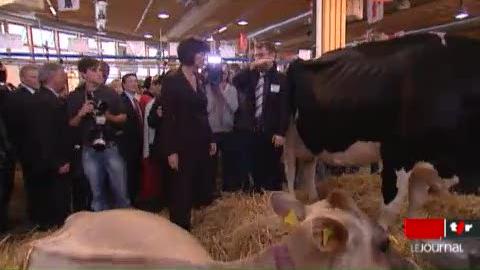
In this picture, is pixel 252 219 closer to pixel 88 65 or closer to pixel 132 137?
pixel 132 137

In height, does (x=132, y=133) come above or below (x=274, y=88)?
below

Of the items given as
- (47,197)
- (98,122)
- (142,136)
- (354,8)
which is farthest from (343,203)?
(354,8)

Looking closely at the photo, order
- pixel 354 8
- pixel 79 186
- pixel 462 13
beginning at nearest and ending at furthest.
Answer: pixel 79 186 → pixel 354 8 → pixel 462 13

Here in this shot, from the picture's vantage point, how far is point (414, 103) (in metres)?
3.41

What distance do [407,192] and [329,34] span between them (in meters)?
2.33

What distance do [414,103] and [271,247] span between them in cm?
192

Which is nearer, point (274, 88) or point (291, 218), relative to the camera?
point (291, 218)

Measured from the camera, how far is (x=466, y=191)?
142 inches

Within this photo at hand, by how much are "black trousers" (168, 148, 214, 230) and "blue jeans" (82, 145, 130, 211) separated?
604mm

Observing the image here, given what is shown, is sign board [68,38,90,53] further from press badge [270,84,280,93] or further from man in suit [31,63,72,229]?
press badge [270,84,280,93]

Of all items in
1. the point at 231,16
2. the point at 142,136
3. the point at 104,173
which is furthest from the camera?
the point at 231,16

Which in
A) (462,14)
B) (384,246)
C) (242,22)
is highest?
(242,22)

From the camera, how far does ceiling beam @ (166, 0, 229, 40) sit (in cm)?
1016

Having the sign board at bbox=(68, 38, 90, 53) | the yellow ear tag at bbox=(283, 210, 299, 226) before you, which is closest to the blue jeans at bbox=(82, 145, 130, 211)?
the yellow ear tag at bbox=(283, 210, 299, 226)
